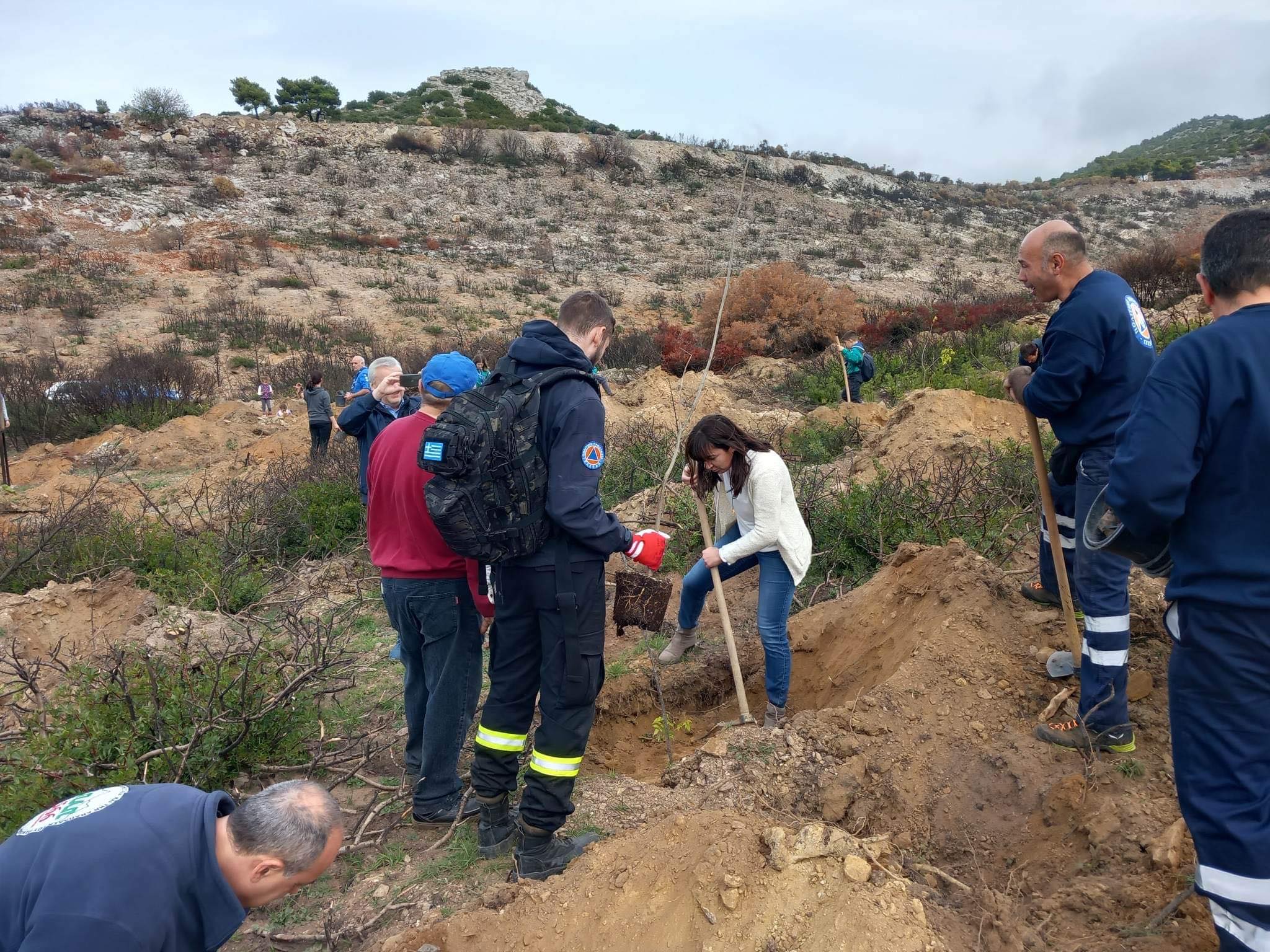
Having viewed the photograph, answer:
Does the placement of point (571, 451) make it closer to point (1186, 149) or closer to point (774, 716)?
point (774, 716)

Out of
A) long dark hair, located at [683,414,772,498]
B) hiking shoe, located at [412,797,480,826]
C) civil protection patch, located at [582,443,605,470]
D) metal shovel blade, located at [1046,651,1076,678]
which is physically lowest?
hiking shoe, located at [412,797,480,826]

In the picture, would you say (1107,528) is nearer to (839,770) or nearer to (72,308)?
(839,770)

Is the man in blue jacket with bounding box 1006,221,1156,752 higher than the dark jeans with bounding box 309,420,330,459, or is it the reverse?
the man in blue jacket with bounding box 1006,221,1156,752

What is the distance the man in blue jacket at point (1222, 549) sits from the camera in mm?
2018

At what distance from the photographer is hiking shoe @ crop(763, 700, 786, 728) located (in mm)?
4137

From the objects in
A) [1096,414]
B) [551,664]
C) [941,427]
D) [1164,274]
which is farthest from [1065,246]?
[1164,274]

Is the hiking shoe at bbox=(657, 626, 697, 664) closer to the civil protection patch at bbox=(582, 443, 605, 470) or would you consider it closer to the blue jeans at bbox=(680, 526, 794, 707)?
the blue jeans at bbox=(680, 526, 794, 707)

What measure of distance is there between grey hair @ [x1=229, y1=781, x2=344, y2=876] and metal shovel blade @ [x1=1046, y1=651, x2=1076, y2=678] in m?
3.29

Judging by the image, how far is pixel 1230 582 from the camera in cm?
206

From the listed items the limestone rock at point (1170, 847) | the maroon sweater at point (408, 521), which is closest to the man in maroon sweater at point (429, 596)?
the maroon sweater at point (408, 521)

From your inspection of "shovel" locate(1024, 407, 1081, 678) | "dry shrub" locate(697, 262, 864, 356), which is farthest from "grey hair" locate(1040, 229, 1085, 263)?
"dry shrub" locate(697, 262, 864, 356)

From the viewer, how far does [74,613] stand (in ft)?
17.8

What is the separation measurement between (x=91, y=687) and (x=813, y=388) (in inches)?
424

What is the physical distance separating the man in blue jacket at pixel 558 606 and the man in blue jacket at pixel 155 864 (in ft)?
3.72
